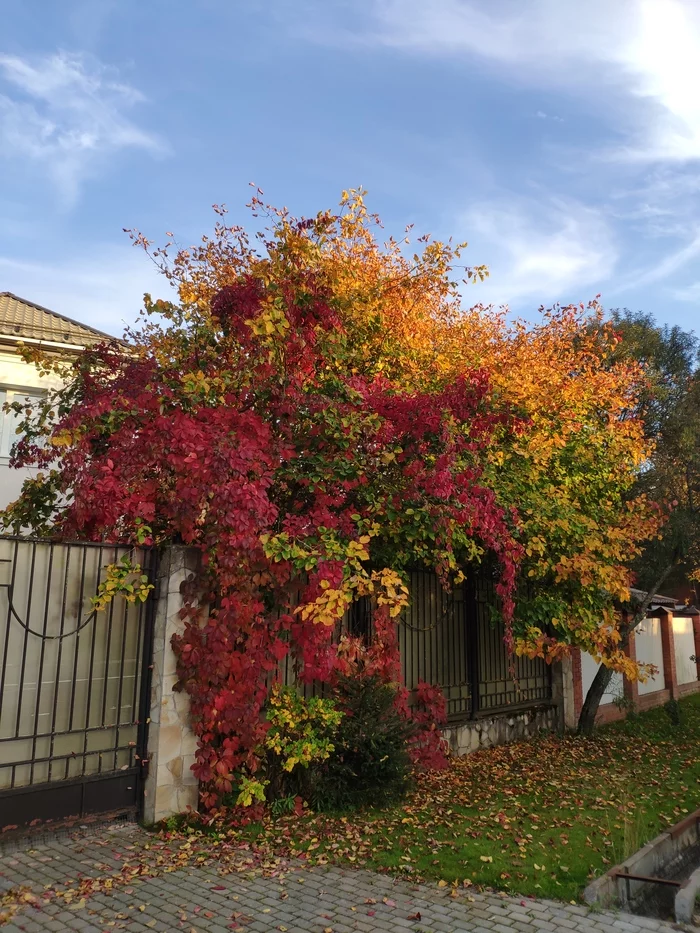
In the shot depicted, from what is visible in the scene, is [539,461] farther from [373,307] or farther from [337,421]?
[337,421]

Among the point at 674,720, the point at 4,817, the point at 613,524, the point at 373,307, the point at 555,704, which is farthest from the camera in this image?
the point at 674,720

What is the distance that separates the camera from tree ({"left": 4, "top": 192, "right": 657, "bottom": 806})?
6051mm

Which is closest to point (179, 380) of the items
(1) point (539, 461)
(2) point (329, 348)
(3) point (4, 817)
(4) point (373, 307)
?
(2) point (329, 348)

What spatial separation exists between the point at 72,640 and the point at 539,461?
603cm

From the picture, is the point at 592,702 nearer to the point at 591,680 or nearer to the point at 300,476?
the point at 591,680

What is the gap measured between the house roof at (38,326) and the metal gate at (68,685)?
9.03m

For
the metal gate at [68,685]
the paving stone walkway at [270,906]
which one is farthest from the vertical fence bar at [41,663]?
the paving stone walkway at [270,906]

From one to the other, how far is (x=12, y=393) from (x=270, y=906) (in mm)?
12992

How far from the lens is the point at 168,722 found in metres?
6.17

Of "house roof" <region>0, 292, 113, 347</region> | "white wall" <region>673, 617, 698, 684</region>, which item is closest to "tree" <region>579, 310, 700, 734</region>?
"white wall" <region>673, 617, 698, 684</region>

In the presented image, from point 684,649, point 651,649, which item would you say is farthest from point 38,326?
point 684,649

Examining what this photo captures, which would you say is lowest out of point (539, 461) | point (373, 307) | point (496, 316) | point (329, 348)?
point (539, 461)

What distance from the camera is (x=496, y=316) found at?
52.3 ft

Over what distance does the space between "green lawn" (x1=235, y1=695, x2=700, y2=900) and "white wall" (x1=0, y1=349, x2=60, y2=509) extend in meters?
10.1
